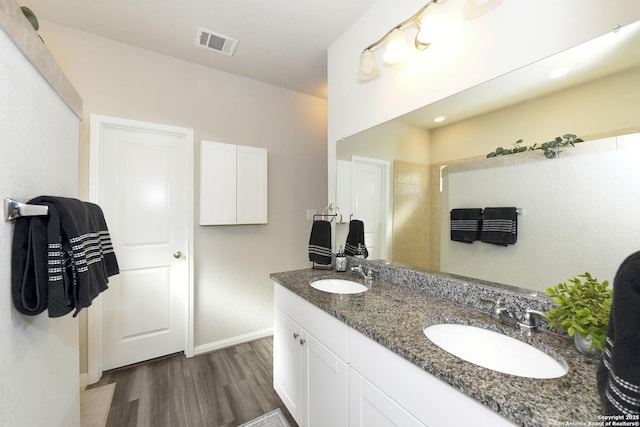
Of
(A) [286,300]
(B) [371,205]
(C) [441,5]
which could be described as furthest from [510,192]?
(A) [286,300]

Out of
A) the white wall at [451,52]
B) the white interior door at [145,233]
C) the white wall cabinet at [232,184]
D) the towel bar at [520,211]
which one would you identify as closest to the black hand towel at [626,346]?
the towel bar at [520,211]

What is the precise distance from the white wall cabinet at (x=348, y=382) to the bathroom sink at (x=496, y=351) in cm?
23

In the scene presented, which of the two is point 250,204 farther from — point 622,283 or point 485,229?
point 622,283

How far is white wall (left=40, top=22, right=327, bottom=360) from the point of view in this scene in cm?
206

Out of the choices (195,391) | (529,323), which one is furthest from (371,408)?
(195,391)

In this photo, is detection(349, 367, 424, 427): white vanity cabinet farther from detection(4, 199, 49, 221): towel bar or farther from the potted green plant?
detection(4, 199, 49, 221): towel bar

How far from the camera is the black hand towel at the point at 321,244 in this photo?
1994 mm

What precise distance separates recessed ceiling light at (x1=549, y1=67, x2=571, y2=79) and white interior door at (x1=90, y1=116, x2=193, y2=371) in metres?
2.48

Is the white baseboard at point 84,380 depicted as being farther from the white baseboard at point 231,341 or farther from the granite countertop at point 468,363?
the granite countertop at point 468,363

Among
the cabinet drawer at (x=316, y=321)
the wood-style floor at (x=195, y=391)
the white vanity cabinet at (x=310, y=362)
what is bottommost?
the wood-style floor at (x=195, y=391)

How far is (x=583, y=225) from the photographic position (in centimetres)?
92

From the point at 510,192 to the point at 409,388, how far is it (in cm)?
88

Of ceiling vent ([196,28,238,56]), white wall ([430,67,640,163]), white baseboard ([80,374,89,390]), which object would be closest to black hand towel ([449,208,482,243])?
white wall ([430,67,640,163])

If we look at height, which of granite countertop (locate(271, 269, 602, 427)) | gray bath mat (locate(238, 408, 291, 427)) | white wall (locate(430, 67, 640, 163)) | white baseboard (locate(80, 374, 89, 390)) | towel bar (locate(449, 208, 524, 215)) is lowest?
gray bath mat (locate(238, 408, 291, 427))
